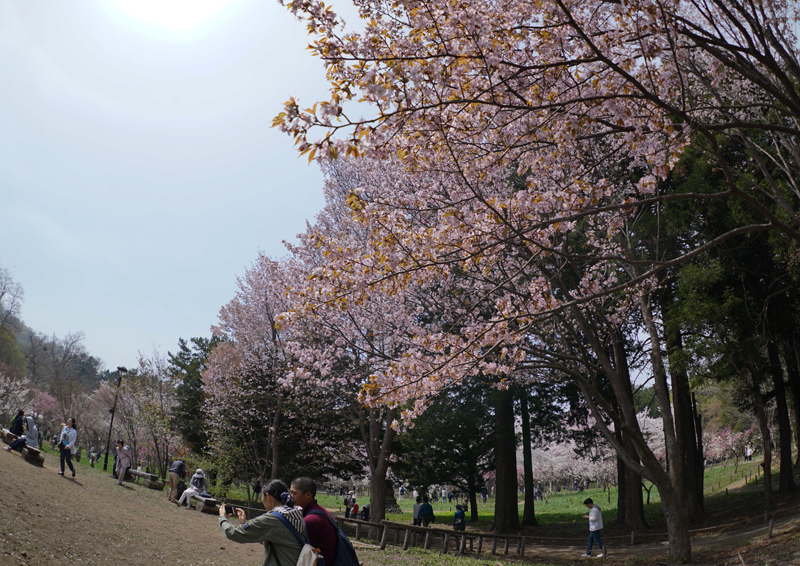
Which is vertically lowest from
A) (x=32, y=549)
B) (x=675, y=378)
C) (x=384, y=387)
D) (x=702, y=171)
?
(x=32, y=549)

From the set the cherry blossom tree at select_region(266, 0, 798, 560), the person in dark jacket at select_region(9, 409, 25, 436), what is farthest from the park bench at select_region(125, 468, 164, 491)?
the cherry blossom tree at select_region(266, 0, 798, 560)

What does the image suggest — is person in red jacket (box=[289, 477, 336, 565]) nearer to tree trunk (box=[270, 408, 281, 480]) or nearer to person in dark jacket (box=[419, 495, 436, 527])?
person in dark jacket (box=[419, 495, 436, 527])

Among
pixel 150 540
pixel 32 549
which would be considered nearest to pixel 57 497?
pixel 150 540

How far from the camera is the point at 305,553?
12.1 feet

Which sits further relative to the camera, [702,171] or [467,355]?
[702,171]

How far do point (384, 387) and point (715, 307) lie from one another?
1085 centimetres

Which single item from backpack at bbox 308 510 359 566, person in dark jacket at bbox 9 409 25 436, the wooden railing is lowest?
the wooden railing

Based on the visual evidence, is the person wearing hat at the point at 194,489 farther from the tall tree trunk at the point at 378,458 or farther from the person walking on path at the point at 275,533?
A: the person walking on path at the point at 275,533

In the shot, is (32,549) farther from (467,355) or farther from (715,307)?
(715,307)

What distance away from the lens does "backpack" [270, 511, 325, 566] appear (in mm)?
3660

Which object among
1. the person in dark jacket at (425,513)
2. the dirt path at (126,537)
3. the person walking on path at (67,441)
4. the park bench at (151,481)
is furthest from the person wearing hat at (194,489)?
the person in dark jacket at (425,513)

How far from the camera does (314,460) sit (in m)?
23.5

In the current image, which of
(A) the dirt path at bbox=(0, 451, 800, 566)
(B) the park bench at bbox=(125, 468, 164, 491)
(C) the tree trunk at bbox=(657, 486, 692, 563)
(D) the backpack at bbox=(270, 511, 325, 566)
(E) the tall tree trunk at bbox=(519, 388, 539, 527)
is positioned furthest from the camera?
(E) the tall tree trunk at bbox=(519, 388, 539, 527)

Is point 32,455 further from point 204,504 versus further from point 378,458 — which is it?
point 378,458
